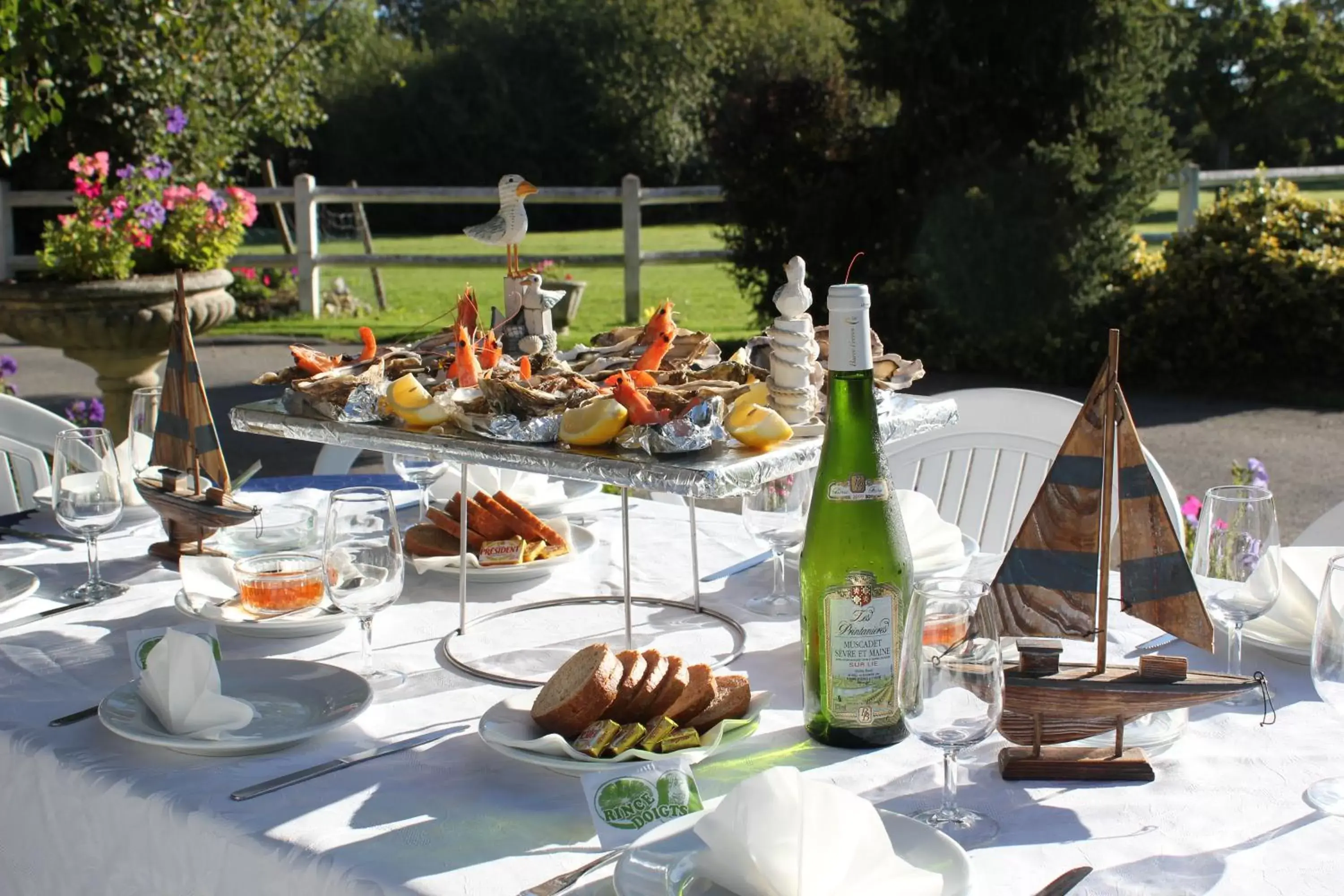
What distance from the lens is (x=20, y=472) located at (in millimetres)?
3588

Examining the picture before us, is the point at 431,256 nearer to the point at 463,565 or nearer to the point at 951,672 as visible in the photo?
the point at 463,565

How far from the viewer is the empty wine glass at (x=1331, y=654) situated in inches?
59.4

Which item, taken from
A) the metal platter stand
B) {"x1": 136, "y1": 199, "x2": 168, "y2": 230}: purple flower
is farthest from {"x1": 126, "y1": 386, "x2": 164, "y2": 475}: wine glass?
{"x1": 136, "y1": 199, "x2": 168, "y2": 230}: purple flower

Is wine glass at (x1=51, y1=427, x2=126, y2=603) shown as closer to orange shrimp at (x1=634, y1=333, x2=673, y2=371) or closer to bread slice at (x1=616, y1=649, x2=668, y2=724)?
orange shrimp at (x1=634, y1=333, x2=673, y2=371)

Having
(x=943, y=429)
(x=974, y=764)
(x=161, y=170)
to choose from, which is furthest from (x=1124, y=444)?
(x=161, y=170)

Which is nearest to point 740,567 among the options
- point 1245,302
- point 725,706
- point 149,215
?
point 725,706

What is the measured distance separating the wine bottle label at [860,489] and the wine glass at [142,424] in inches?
65.4

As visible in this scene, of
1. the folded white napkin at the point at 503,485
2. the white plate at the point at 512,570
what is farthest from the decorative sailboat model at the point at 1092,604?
the folded white napkin at the point at 503,485

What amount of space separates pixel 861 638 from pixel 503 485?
1.36m

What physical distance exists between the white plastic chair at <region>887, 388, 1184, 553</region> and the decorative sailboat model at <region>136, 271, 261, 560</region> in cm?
152

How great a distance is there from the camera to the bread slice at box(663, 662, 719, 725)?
168cm

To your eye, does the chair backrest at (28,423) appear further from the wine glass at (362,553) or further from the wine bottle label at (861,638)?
the wine bottle label at (861,638)

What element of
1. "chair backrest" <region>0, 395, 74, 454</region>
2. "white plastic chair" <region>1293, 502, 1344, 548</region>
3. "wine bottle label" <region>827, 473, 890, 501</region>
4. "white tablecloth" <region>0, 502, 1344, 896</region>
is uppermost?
"wine bottle label" <region>827, 473, 890, 501</region>

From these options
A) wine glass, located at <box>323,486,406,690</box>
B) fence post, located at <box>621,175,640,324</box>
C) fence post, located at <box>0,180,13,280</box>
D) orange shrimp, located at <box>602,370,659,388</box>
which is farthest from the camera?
fence post, located at <box>621,175,640,324</box>
